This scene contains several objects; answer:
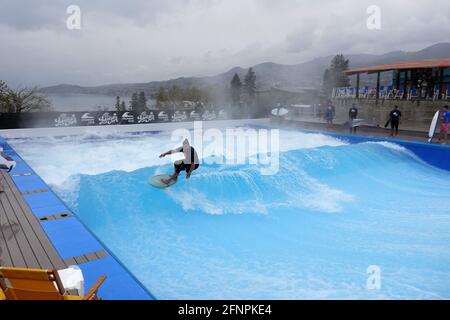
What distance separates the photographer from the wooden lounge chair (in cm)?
207

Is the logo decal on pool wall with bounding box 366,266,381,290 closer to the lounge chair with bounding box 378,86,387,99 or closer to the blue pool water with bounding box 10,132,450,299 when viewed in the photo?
the blue pool water with bounding box 10,132,450,299

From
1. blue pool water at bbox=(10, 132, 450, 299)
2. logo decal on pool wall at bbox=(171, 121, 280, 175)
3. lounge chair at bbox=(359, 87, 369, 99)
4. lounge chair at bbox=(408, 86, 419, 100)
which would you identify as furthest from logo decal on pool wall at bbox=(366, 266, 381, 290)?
lounge chair at bbox=(359, 87, 369, 99)

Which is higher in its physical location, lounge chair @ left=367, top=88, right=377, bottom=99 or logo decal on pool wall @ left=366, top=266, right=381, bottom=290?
lounge chair @ left=367, top=88, right=377, bottom=99

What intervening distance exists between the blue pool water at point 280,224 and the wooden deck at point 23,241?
119 cm

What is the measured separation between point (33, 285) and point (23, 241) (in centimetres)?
172

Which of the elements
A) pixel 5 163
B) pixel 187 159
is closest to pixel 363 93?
pixel 187 159

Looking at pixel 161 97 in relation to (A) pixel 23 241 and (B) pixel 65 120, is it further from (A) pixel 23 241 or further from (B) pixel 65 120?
(A) pixel 23 241

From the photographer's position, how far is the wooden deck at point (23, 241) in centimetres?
321

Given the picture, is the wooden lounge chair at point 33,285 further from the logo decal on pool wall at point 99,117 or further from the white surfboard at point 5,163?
Result: the logo decal on pool wall at point 99,117

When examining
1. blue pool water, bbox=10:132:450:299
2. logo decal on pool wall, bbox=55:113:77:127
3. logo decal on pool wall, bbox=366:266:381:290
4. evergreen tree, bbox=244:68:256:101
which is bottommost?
logo decal on pool wall, bbox=366:266:381:290

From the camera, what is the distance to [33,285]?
7.14 feet

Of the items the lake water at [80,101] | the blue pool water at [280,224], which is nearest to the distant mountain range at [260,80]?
the lake water at [80,101]

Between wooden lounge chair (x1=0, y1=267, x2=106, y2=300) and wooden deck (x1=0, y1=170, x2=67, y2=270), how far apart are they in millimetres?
854

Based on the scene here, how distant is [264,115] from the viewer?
1833 cm
